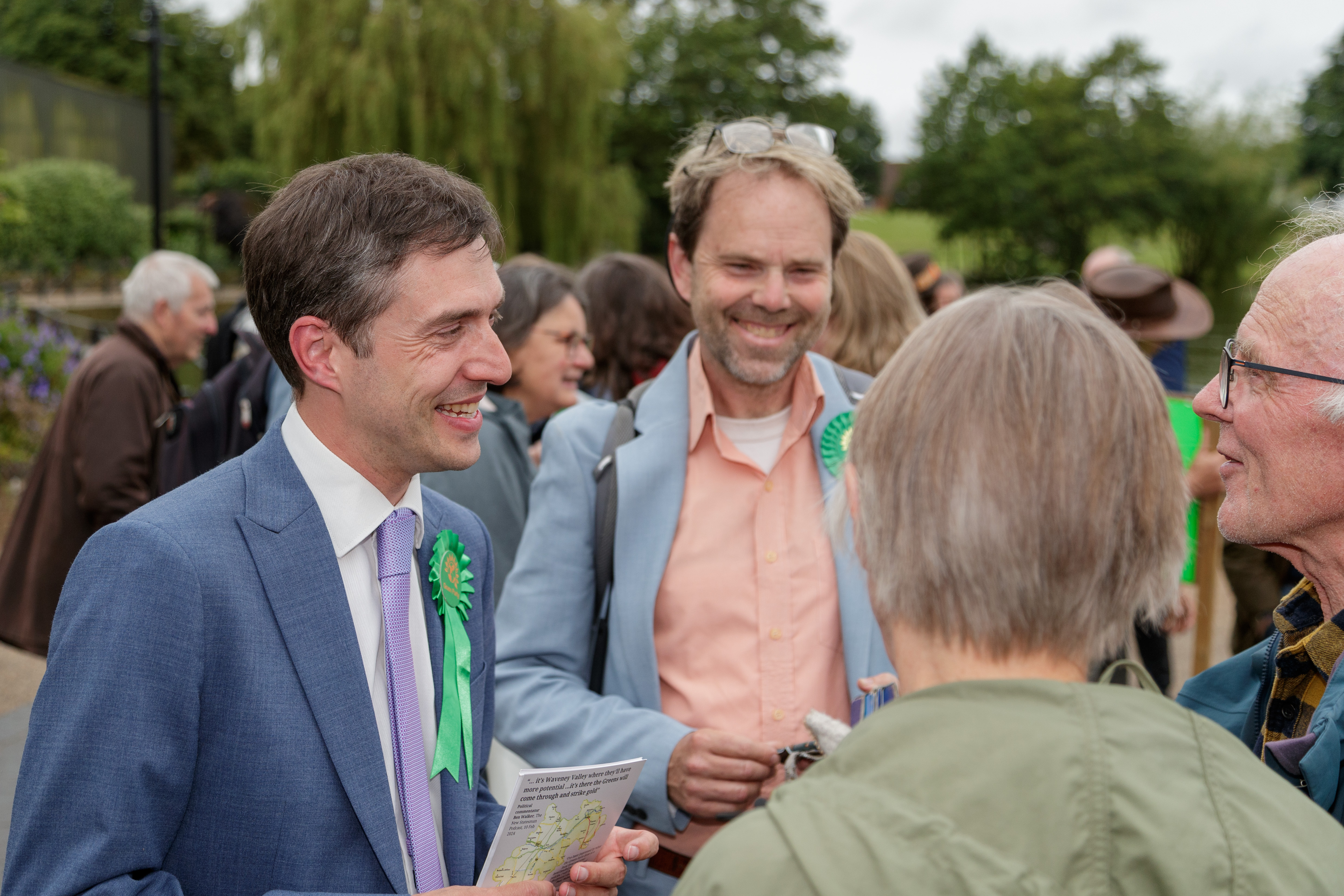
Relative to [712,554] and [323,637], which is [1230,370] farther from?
[323,637]

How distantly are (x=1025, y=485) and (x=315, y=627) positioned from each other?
41.0 inches

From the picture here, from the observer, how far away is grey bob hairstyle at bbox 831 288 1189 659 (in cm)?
108

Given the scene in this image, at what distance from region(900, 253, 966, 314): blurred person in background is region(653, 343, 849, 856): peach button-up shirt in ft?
12.3

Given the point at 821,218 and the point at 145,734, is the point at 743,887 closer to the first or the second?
the point at 145,734

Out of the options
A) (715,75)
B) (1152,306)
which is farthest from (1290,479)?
(715,75)

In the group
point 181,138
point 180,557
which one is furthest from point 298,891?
point 181,138

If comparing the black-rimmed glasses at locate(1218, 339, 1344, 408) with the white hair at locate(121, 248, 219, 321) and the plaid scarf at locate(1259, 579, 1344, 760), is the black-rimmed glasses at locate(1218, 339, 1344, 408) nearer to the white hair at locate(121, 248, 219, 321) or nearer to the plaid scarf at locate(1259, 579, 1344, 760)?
the plaid scarf at locate(1259, 579, 1344, 760)

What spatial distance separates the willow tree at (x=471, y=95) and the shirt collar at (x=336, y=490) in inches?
772

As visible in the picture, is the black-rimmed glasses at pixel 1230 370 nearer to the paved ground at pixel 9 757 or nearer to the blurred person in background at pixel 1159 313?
the blurred person in background at pixel 1159 313

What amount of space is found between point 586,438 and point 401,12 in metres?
22.5

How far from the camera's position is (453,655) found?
5.98 feet

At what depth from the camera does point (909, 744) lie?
39.8 inches

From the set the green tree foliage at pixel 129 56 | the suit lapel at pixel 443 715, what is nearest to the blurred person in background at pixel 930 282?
the suit lapel at pixel 443 715

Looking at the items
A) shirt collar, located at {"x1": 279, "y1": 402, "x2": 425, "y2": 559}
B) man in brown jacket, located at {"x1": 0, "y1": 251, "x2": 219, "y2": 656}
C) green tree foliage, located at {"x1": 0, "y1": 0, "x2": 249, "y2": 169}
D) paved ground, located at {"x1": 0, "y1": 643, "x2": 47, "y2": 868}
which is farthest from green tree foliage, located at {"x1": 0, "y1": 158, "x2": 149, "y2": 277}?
green tree foliage, located at {"x1": 0, "y1": 0, "x2": 249, "y2": 169}
